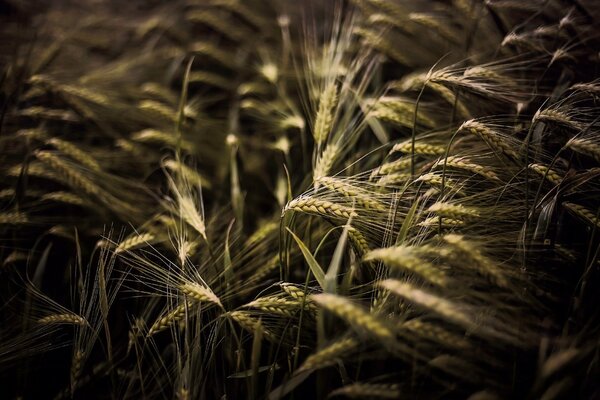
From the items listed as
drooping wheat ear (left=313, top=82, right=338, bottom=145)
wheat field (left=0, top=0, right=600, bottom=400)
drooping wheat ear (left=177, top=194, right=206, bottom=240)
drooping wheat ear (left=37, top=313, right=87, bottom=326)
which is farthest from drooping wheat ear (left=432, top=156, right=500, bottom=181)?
drooping wheat ear (left=37, top=313, right=87, bottom=326)

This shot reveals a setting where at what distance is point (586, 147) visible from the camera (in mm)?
1062

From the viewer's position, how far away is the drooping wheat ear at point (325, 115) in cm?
139

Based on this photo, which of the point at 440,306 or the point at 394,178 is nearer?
the point at 440,306

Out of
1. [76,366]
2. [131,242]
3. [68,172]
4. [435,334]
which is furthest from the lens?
[68,172]

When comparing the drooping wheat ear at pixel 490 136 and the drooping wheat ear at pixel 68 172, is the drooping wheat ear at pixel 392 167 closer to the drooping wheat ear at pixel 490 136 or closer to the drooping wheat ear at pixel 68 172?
the drooping wheat ear at pixel 490 136

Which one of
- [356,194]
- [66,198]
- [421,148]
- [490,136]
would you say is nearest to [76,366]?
[66,198]

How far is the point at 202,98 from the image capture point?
2.26m

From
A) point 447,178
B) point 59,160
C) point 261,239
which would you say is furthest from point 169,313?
point 447,178

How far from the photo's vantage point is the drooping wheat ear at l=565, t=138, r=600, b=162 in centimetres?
104

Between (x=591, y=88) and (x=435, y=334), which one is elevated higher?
(x=591, y=88)

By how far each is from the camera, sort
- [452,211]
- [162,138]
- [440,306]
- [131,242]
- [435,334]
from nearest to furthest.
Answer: [440,306], [435,334], [452,211], [131,242], [162,138]

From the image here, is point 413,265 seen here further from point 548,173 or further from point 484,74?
point 484,74

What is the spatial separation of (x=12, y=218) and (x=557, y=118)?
1628 millimetres

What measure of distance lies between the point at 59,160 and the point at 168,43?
110 cm
